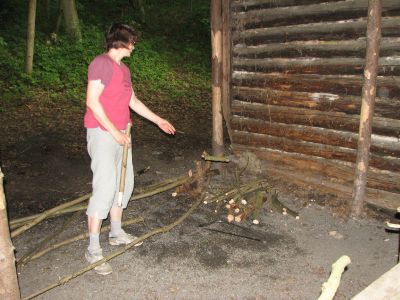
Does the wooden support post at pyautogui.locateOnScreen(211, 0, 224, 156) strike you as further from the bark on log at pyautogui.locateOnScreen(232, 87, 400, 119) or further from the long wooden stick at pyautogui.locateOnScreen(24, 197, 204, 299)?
the long wooden stick at pyautogui.locateOnScreen(24, 197, 204, 299)

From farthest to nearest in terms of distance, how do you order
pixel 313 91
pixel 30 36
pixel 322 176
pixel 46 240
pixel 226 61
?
pixel 30 36, pixel 226 61, pixel 322 176, pixel 313 91, pixel 46 240

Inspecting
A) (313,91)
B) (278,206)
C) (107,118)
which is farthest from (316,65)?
(107,118)

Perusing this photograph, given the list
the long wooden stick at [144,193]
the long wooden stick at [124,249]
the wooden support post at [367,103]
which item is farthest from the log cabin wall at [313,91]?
the long wooden stick at [124,249]

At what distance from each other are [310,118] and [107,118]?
345cm

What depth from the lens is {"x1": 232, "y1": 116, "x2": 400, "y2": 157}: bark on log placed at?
5457 millimetres

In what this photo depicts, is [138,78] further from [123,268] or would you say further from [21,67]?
[123,268]

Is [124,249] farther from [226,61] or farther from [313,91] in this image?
[226,61]

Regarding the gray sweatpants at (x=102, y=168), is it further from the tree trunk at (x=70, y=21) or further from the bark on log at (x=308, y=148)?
the tree trunk at (x=70, y=21)

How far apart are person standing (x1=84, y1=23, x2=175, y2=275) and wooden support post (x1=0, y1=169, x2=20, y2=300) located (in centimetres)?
110

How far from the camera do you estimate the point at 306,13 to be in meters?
5.82

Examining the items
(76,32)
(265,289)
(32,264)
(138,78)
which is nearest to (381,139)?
(265,289)

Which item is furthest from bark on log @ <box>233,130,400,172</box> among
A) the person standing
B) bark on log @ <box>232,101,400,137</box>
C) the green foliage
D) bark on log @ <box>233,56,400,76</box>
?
the green foliage

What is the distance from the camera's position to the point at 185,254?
183 inches

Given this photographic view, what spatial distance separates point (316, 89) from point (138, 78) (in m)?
8.41
